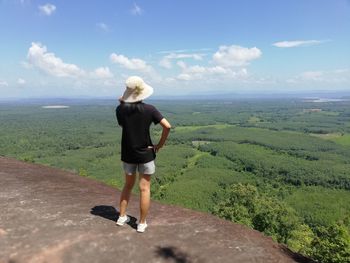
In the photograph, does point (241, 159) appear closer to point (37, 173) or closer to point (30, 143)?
point (30, 143)

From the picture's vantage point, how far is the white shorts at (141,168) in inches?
287

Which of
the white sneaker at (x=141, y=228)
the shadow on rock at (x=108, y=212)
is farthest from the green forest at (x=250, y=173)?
the white sneaker at (x=141, y=228)

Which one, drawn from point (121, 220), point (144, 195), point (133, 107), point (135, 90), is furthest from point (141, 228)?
point (135, 90)

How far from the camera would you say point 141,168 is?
7.34 meters

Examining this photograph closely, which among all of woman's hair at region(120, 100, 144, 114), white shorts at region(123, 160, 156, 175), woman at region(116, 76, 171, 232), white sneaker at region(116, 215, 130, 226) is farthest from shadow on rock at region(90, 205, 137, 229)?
woman's hair at region(120, 100, 144, 114)

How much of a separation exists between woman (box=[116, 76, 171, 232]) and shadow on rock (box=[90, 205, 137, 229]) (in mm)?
636

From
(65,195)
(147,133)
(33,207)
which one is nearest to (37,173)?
(65,195)

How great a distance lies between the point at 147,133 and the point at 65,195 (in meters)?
3.87

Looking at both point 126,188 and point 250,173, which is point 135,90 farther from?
point 250,173

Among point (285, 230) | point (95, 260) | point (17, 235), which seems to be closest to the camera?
point (95, 260)

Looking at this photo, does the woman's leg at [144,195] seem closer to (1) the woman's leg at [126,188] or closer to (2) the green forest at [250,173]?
(1) the woman's leg at [126,188]

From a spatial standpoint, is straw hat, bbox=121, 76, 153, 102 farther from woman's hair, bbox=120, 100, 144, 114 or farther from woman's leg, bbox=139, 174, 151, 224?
woman's leg, bbox=139, 174, 151, 224

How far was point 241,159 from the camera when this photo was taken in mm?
130250

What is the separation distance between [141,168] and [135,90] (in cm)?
152
